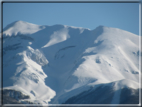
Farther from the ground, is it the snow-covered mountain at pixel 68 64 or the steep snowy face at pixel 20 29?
the steep snowy face at pixel 20 29

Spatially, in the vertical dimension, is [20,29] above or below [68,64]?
above

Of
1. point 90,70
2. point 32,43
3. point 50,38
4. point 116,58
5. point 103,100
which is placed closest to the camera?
point 103,100

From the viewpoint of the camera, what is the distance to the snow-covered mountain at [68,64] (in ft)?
258

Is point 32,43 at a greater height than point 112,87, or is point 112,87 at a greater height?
point 32,43

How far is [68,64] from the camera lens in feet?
359

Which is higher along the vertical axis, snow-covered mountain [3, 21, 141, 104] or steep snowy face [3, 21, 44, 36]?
steep snowy face [3, 21, 44, 36]

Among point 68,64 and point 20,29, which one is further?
point 20,29

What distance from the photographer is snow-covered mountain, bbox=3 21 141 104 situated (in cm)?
7862

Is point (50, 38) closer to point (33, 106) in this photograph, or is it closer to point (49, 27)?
point (49, 27)

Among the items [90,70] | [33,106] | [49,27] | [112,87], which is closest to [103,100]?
[112,87]

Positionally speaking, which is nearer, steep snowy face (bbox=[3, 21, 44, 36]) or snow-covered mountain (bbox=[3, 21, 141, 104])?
snow-covered mountain (bbox=[3, 21, 141, 104])

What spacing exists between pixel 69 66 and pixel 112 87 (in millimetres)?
35109

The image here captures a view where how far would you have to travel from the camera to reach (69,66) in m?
107

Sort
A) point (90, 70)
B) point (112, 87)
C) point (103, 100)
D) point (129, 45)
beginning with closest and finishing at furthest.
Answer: point (103, 100) → point (112, 87) → point (90, 70) → point (129, 45)
